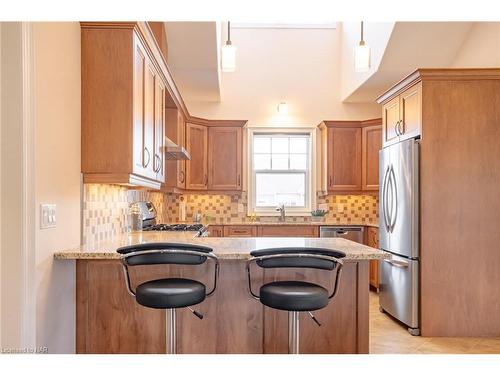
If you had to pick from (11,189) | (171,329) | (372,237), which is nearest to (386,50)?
(372,237)

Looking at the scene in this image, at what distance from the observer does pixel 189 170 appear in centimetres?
529

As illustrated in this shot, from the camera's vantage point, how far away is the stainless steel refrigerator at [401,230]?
3.39m

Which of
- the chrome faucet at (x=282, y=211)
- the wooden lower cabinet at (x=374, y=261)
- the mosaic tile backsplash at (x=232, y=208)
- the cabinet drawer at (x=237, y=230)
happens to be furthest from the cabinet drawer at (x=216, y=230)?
the wooden lower cabinet at (x=374, y=261)

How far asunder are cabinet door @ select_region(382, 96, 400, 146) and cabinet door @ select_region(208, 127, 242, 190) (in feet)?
6.77

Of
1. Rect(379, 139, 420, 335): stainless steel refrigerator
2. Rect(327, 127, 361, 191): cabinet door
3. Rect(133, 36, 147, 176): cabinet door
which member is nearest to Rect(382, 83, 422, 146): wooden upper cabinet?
Rect(379, 139, 420, 335): stainless steel refrigerator

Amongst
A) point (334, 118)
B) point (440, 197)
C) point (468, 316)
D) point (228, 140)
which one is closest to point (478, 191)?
point (440, 197)

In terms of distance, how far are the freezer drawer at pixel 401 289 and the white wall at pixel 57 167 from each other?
239 cm

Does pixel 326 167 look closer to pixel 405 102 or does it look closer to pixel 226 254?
pixel 405 102

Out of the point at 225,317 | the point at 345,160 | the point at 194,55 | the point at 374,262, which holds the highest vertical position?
the point at 194,55

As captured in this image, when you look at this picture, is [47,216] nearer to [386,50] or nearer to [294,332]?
[294,332]

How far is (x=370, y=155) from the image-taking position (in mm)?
5340

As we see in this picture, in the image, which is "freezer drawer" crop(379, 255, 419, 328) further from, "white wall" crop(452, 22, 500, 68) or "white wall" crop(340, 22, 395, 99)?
"white wall" crop(340, 22, 395, 99)

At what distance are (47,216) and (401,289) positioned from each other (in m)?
3.02
